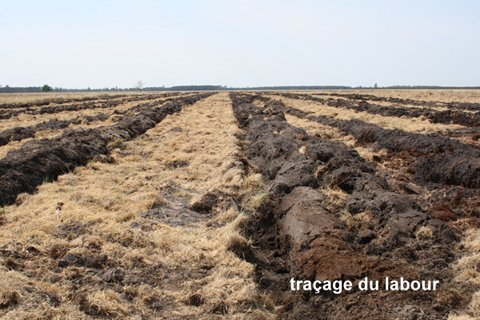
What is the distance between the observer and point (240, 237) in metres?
5.24

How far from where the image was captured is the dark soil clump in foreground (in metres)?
3.54

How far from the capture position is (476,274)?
3842mm

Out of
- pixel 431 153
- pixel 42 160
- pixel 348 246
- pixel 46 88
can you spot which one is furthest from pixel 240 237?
pixel 46 88

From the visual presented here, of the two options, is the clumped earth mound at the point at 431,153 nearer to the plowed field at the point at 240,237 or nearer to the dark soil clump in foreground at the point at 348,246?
the plowed field at the point at 240,237

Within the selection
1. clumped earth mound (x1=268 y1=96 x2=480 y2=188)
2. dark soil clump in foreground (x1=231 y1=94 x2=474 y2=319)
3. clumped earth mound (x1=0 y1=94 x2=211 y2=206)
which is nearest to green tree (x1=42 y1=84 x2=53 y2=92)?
clumped earth mound (x1=0 y1=94 x2=211 y2=206)

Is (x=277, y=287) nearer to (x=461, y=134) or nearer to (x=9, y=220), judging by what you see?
(x=9, y=220)

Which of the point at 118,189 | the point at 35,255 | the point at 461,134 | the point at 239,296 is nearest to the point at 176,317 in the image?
the point at 239,296

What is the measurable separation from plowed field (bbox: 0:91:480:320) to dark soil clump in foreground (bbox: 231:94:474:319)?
2 centimetres

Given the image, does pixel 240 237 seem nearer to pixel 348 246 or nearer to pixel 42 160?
pixel 348 246

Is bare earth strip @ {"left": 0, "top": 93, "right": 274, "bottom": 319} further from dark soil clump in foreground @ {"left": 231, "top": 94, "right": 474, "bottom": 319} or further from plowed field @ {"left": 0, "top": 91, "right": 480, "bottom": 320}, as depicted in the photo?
dark soil clump in foreground @ {"left": 231, "top": 94, "right": 474, "bottom": 319}

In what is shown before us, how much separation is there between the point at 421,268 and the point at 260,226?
2788 millimetres

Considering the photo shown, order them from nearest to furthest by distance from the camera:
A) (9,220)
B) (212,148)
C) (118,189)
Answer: (9,220) → (118,189) → (212,148)

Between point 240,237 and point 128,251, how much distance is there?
172 centimetres

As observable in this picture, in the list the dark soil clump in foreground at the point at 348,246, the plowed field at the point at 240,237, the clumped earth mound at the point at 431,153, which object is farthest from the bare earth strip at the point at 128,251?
the clumped earth mound at the point at 431,153
